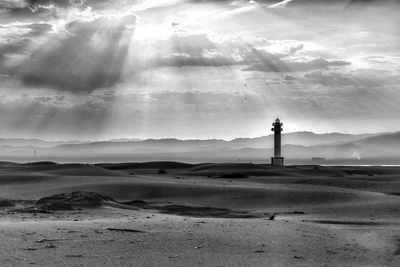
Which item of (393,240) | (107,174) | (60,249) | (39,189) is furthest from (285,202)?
(107,174)

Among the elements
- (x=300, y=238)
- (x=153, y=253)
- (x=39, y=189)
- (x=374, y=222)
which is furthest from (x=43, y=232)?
(x=39, y=189)

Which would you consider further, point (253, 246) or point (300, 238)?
point (300, 238)

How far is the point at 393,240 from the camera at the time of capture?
10625 mm

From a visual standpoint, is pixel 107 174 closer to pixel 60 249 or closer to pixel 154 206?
pixel 154 206

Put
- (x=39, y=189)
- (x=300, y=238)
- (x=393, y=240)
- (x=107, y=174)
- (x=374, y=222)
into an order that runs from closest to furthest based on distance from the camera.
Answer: (x=300, y=238) < (x=393, y=240) < (x=374, y=222) < (x=39, y=189) < (x=107, y=174)

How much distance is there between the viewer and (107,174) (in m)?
29.6

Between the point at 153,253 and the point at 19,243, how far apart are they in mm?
1897

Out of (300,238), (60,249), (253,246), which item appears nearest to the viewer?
(60,249)

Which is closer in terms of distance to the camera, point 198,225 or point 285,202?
point 198,225

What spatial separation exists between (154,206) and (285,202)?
4.17 metres

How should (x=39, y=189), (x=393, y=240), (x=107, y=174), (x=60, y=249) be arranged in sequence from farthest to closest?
(x=107, y=174), (x=39, y=189), (x=393, y=240), (x=60, y=249)

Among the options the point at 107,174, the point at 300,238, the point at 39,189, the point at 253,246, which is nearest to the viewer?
the point at 253,246

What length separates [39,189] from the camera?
22000mm

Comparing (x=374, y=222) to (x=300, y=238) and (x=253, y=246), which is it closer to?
(x=300, y=238)
